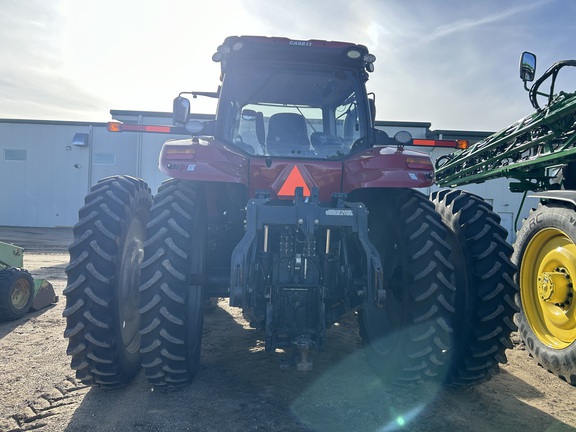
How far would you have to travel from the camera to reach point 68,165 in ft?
66.1

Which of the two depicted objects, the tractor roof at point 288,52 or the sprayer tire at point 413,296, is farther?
the tractor roof at point 288,52

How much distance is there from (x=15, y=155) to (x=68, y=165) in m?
2.80

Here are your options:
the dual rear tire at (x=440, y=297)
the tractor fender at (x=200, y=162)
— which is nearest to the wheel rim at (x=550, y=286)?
the dual rear tire at (x=440, y=297)

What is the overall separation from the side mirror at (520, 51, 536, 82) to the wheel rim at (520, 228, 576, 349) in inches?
65.5

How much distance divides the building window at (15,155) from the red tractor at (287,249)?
2043 cm

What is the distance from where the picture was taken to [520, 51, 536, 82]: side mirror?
4395mm

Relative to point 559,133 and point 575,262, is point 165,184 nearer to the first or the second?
point 575,262

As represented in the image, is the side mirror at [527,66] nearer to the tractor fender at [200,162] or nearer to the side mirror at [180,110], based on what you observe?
the tractor fender at [200,162]

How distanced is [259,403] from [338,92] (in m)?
2.81

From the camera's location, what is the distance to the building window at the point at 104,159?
2006 cm

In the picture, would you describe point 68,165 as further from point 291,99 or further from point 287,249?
point 287,249

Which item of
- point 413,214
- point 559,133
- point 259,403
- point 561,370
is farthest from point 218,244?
point 559,133

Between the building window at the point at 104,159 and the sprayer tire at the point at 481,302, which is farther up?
the building window at the point at 104,159

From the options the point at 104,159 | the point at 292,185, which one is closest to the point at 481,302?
the point at 292,185
